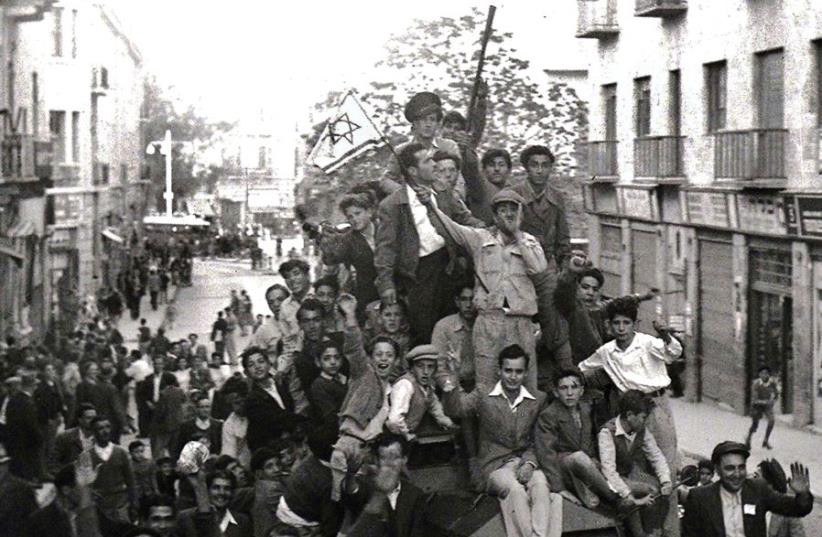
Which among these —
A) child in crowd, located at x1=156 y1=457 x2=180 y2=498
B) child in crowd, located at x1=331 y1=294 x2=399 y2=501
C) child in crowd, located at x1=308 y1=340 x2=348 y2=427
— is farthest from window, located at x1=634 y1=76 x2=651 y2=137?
child in crowd, located at x1=331 y1=294 x2=399 y2=501

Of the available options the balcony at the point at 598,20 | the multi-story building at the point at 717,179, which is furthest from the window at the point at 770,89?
the balcony at the point at 598,20

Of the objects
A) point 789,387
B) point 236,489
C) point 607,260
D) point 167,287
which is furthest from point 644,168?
point 236,489

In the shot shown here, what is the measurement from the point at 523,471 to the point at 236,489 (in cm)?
250

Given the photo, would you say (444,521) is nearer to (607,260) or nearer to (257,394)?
(257,394)

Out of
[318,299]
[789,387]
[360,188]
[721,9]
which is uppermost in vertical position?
[721,9]

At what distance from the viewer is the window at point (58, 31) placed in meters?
44.2

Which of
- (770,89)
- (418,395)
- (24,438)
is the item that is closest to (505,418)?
(418,395)

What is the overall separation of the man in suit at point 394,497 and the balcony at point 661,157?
22.0m

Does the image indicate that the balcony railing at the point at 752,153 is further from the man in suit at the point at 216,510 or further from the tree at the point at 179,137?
the tree at the point at 179,137

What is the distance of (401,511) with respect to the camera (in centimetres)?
991

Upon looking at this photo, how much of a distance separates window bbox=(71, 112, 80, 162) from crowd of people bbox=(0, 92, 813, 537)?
117ft

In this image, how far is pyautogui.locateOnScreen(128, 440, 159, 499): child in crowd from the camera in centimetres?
1474

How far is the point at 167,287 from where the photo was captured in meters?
48.2

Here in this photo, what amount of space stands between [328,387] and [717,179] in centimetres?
1848
